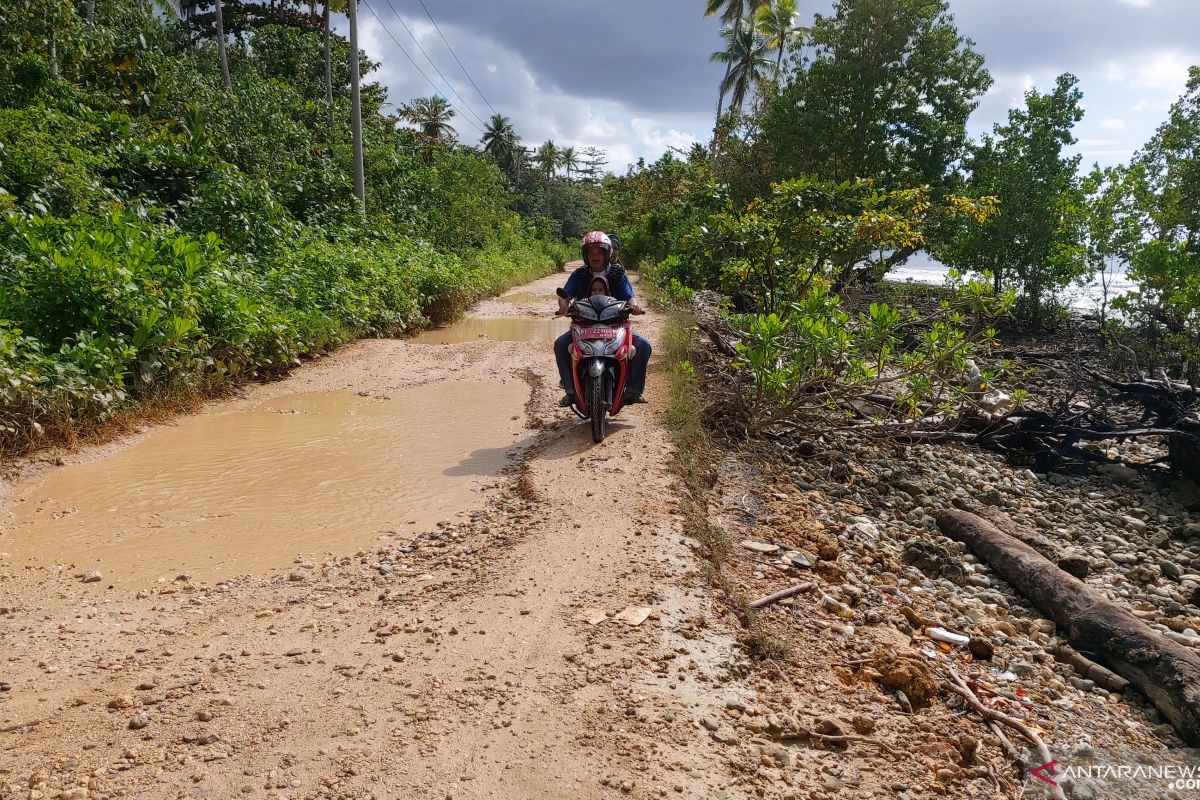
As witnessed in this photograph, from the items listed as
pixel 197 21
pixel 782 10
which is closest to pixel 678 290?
pixel 782 10

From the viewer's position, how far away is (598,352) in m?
5.47

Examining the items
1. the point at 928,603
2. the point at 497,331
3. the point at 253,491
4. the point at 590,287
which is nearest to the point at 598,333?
the point at 590,287

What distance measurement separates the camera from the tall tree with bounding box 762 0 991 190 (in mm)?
15453

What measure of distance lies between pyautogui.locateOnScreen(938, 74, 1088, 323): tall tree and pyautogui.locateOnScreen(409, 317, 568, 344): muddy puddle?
9.33 m

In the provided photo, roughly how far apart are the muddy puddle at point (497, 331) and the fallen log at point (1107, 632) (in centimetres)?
889

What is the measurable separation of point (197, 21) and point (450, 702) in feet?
124

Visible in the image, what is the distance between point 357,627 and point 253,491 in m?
2.25

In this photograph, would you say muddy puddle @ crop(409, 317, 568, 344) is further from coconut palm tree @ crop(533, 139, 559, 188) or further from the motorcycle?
coconut palm tree @ crop(533, 139, 559, 188)

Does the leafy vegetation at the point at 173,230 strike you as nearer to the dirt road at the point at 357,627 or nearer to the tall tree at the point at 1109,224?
the dirt road at the point at 357,627

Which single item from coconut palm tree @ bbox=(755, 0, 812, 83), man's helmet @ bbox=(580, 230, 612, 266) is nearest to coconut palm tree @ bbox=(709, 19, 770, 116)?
coconut palm tree @ bbox=(755, 0, 812, 83)

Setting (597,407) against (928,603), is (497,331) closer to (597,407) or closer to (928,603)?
(597,407)

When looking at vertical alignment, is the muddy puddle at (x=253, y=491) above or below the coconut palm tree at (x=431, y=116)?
below

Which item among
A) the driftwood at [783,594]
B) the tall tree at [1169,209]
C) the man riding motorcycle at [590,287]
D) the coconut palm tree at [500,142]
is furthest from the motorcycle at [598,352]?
the coconut palm tree at [500,142]

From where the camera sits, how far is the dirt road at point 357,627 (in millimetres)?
2045
